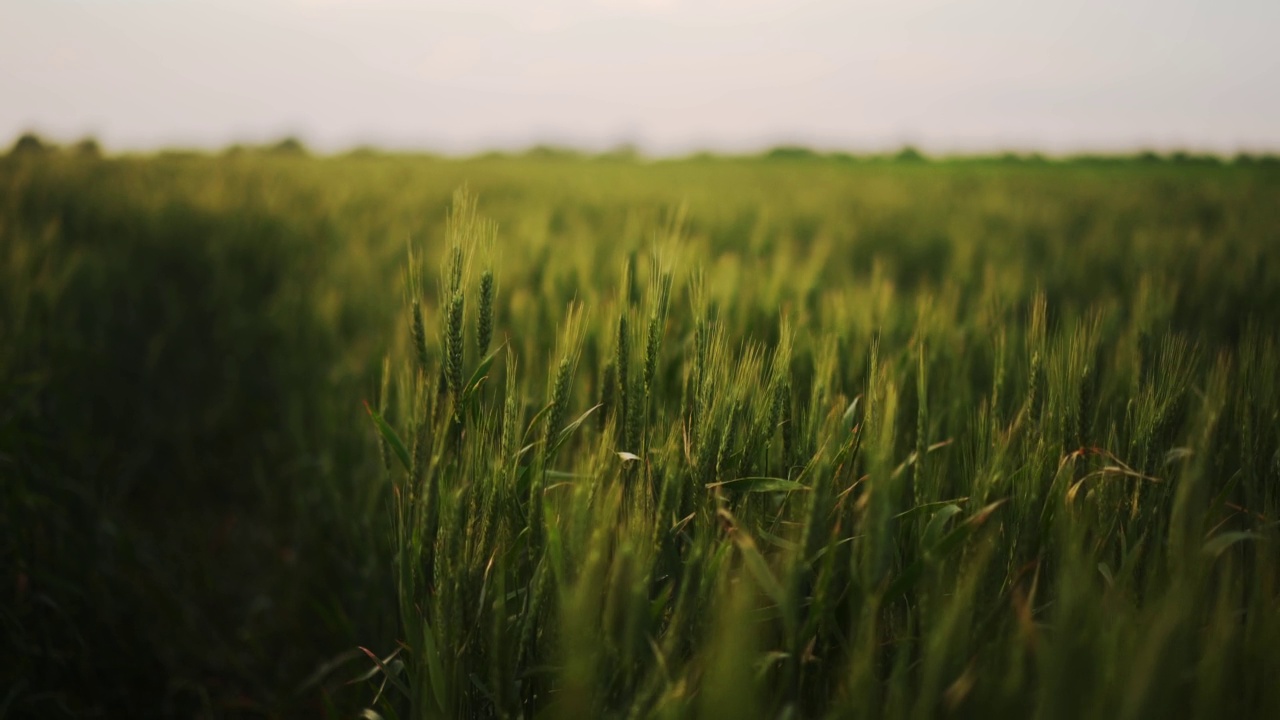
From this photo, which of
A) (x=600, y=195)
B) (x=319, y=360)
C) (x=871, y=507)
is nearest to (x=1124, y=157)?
(x=600, y=195)

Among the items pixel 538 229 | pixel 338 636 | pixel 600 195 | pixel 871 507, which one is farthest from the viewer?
pixel 600 195

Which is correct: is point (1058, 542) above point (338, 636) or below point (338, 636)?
above

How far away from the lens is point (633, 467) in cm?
102

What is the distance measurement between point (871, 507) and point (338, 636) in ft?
5.46

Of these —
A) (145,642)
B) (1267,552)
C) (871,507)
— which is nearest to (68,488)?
A: (145,642)

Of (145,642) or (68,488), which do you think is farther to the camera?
(68,488)

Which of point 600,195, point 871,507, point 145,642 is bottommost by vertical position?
point 145,642

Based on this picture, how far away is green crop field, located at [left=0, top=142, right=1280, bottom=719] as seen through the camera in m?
0.72

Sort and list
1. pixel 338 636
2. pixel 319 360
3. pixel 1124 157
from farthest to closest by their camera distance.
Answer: pixel 1124 157 < pixel 319 360 < pixel 338 636

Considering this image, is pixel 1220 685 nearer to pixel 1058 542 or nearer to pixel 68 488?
pixel 1058 542

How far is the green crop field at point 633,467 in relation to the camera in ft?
2.37

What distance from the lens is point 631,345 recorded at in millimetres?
984

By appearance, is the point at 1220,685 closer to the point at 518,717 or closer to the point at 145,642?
the point at 518,717

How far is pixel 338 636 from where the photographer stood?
6.23 feet
